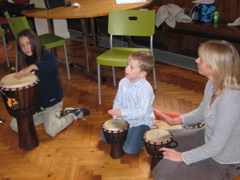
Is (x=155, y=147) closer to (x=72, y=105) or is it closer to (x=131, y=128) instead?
(x=131, y=128)

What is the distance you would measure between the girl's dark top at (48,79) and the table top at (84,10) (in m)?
0.64

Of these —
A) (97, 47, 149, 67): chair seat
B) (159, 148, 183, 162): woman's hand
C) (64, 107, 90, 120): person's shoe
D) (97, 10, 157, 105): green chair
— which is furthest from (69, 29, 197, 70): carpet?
(159, 148, 183, 162): woman's hand

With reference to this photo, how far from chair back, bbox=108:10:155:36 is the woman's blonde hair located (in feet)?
4.60

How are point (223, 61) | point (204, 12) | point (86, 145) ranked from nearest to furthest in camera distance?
point (223, 61) < point (86, 145) < point (204, 12)

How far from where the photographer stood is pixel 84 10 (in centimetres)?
330

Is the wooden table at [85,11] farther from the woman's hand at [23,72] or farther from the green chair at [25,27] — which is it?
the woman's hand at [23,72]

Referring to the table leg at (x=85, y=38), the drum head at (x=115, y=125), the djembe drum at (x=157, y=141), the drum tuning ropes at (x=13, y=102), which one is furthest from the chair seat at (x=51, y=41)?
the djembe drum at (x=157, y=141)

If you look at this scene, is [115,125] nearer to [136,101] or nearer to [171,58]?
[136,101]

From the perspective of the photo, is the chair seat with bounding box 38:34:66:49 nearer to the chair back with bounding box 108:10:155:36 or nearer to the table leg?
the table leg

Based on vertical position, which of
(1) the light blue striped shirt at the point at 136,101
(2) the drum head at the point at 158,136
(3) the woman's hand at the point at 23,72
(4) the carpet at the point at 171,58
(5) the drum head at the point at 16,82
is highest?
(3) the woman's hand at the point at 23,72

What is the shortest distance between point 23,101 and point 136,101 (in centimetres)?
80

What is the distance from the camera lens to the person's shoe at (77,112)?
9.22 ft

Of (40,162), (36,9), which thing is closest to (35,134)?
(40,162)

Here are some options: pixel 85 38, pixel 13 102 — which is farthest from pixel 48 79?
pixel 85 38
